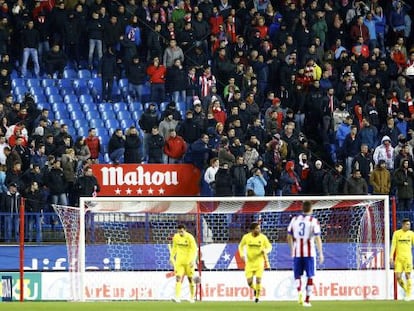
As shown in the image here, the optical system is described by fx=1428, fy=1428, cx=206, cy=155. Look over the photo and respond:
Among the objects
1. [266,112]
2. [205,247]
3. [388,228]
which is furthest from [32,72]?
[388,228]

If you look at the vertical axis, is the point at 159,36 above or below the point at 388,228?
above

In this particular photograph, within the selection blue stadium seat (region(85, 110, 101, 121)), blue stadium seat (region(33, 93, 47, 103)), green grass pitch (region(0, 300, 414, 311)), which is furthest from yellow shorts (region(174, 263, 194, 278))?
blue stadium seat (region(33, 93, 47, 103))

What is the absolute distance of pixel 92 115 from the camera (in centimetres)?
3941

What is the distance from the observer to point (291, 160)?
37.1 metres

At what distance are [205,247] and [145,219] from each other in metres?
1.56

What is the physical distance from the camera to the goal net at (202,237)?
33281 mm

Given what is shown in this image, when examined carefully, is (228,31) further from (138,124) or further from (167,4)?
(138,124)

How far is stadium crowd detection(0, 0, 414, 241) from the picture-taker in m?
36.0

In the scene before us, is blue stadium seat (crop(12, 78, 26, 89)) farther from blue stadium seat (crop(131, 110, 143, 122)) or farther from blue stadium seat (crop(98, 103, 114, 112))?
blue stadium seat (crop(131, 110, 143, 122))

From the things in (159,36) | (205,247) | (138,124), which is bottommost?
(205,247)

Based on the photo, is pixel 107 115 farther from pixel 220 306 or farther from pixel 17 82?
pixel 220 306

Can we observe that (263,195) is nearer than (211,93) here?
Yes

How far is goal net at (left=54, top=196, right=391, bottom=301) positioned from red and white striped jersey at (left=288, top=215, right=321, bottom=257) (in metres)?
6.92

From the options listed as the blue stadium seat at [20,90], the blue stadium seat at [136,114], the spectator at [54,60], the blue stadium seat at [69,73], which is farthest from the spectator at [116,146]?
the blue stadium seat at [69,73]
